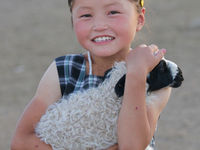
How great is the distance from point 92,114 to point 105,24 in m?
0.42

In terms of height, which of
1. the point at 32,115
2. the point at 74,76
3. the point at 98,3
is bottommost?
the point at 32,115

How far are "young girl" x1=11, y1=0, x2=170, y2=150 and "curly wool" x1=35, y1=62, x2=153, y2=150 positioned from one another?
50 millimetres

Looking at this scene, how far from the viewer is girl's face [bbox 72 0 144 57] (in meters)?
1.95

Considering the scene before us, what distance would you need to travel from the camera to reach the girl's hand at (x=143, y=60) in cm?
187

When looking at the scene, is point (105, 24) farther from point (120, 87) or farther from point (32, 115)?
point (32, 115)

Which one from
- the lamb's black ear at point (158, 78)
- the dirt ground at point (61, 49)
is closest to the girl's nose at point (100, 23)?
the lamb's black ear at point (158, 78)

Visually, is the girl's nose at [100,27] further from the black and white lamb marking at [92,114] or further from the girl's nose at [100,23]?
the black and white lamb marking at [92,114]

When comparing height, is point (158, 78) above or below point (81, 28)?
below

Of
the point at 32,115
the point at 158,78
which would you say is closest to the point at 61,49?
the point at 32,115

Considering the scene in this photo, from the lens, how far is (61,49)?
733 cm

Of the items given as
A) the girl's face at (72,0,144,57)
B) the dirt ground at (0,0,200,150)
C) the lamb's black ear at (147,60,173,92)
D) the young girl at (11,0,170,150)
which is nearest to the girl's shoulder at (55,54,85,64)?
the young girl at (11,0,170,150)

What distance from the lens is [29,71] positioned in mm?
6574

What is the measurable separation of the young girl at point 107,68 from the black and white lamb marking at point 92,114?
0.16 ft

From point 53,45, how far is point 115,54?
5.63 metres
